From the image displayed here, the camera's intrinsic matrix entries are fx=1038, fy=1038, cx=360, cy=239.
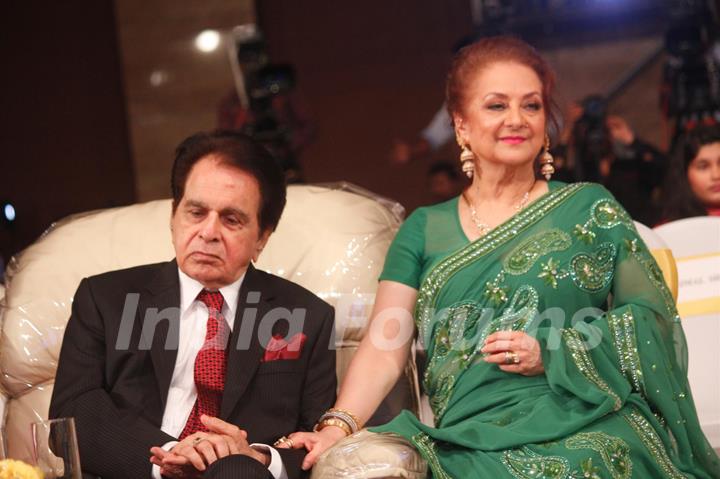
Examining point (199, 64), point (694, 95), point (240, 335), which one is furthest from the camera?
point (199, 64)

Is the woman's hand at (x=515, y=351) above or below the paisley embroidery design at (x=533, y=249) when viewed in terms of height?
below

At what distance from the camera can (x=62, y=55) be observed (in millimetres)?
5473

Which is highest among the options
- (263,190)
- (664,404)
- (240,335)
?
(263,190)

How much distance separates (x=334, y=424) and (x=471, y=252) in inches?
18.9

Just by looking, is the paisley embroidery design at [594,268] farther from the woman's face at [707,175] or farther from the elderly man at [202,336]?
the woman's face at [707,175]

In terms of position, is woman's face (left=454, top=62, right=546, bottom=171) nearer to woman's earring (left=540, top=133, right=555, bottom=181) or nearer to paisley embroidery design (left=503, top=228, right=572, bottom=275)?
woman's earring (left=540, top=133, right=555, bottom=181)

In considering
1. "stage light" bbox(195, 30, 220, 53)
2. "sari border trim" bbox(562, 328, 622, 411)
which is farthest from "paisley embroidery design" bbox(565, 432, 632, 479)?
"stage light" bbox(195, 30, 220, 53)

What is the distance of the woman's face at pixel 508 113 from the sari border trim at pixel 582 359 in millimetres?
436

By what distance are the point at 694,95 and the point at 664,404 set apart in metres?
2.34

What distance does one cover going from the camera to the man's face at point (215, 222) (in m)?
2.20

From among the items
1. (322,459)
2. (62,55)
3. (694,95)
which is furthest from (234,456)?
(62,55)

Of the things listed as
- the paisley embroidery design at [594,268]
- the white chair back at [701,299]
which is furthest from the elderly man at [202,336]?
the white chair back at [701,299]

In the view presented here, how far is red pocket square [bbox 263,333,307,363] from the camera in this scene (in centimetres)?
219

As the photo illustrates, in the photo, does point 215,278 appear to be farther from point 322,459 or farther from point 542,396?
point 542,396
